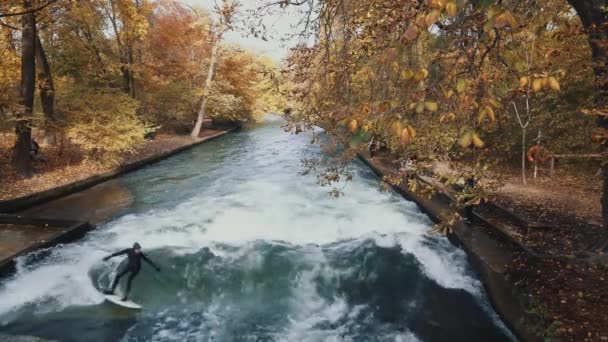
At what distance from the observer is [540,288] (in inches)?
240

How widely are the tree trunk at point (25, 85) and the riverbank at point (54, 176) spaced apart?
691mm

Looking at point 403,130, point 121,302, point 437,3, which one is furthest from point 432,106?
point 121,302

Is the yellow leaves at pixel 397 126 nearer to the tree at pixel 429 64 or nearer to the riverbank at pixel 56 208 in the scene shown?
the tree at pixel 429 64

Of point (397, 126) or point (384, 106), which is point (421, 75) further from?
point (397, 126)

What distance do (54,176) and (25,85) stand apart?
10.8 ft

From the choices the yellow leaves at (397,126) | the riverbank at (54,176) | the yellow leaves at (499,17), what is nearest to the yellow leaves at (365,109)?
the yellow leaves at (397,126)

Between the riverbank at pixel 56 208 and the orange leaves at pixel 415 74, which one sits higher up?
the orange leaves at pixel 415 74

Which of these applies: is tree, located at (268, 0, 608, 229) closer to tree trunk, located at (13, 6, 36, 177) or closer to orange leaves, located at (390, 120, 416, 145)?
orange leaves, located at (390, 120, 416, 145)

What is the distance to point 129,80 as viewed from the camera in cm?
2339

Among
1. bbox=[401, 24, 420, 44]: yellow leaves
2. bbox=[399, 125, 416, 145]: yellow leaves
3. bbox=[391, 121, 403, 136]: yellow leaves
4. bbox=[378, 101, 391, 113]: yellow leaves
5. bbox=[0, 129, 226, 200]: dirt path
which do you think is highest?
bbox=[401, 24, 420, 44]: yellow leaves

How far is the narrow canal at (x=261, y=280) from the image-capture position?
6414mm

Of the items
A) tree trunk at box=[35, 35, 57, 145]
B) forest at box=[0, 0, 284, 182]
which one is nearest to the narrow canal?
forest at box=[0, 0, 284, 182]

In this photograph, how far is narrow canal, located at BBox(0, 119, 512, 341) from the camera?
6414 millimetres

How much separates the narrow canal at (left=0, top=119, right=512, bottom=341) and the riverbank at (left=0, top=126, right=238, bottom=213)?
2.57 m
